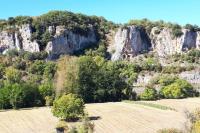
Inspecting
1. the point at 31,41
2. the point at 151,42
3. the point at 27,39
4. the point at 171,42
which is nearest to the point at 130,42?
the point at 151,42

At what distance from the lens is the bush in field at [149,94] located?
90.2m

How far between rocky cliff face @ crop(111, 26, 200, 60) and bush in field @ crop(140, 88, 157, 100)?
43854 mm

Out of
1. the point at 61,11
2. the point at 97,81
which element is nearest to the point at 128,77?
the point at 97,81

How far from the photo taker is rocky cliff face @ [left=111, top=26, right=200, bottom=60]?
136 m

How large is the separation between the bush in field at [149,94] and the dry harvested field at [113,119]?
28.8 ft

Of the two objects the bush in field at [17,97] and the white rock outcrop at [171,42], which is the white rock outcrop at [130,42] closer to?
the white rock outcrop at [171,42]

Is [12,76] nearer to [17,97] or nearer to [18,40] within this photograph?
[17,97]

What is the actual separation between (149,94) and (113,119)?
26.2m

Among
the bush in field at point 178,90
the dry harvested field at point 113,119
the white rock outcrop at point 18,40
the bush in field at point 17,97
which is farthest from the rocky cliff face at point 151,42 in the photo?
the dry harvested field at point 113,119

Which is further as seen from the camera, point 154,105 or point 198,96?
point 198,96

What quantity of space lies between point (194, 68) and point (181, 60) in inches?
384

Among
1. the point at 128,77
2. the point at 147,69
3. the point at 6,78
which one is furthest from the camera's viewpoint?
the point at 147,69

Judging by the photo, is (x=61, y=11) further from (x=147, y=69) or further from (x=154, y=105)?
(x=154, y=105)

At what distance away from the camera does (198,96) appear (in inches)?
3765
